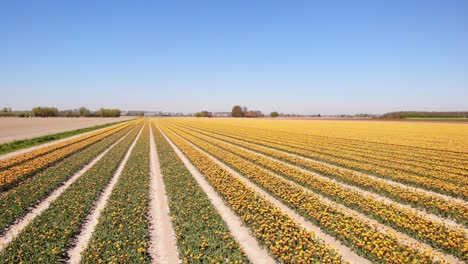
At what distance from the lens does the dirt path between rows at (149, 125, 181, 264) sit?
720cm

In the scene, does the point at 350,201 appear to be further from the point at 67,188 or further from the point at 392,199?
the point at 67,188

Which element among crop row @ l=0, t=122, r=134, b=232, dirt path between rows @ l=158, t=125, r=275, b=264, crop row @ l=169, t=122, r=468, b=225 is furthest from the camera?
crop row @ l=0, t=122, r=134, b=232

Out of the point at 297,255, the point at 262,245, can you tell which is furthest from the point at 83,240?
the point at 297,255

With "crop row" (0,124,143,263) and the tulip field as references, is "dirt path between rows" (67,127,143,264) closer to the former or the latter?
the tulip field

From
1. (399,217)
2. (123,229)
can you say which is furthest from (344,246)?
(123,229)

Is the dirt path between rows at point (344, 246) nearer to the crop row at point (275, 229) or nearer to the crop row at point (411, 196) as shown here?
the crop row at point (275, 229)

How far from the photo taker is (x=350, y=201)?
1066 centimetres

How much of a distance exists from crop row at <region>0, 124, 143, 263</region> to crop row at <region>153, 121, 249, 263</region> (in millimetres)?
3379

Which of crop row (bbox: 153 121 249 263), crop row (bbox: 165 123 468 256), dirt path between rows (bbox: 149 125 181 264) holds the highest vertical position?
crop row (bbox: 165 123 468 256)

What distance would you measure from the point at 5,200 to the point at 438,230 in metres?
17.5

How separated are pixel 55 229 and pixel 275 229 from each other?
751 cm

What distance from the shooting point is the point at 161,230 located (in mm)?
8703

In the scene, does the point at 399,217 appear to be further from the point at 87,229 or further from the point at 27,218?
the point at 27,218

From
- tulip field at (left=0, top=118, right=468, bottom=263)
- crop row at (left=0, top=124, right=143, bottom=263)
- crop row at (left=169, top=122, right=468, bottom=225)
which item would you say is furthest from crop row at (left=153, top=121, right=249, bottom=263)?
crop row at (left=169, top=122, right=468, bottom=225)
